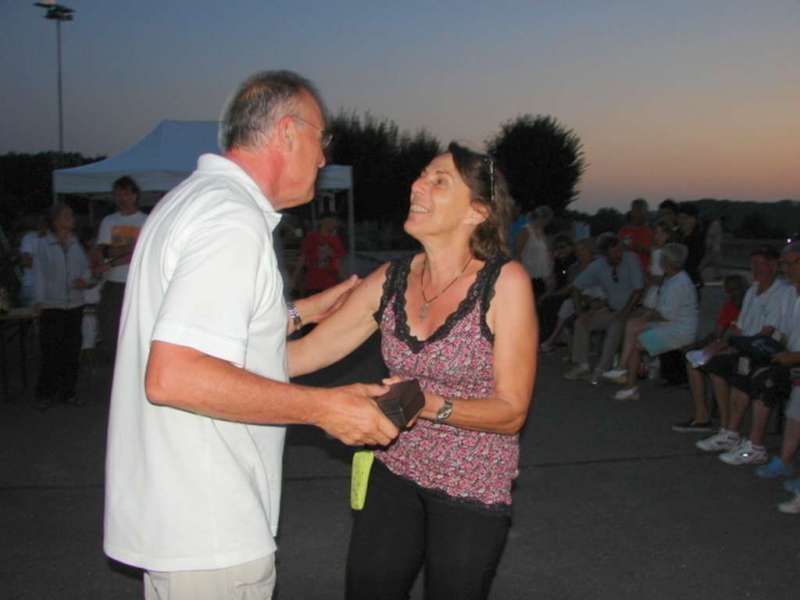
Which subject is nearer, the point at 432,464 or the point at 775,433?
the point at 432,464

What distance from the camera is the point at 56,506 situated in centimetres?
595

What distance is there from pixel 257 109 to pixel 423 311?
0.97 meters

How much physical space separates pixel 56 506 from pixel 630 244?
7930 mm

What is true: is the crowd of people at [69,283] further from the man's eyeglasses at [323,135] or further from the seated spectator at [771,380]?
the man's eyeglasses at [323,135]

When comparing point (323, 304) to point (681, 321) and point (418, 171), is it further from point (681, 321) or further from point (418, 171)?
→ point (418, 171)

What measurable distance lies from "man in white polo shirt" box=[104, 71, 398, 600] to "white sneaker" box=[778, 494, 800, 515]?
14.5 feet

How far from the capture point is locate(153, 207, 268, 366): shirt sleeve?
1.90 meters

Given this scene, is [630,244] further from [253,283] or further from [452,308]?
[253,283]

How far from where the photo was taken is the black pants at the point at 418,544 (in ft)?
9.10

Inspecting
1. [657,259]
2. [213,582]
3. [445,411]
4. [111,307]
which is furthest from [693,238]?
[213,582]

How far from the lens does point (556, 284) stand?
1246cm

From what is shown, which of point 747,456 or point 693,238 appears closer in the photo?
point 747,456

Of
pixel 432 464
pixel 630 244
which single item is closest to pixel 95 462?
pixel 432 464

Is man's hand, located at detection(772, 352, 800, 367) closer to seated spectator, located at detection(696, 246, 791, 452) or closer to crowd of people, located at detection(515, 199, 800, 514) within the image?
crowd of people, located at detection(515, 199, 800, 514)
